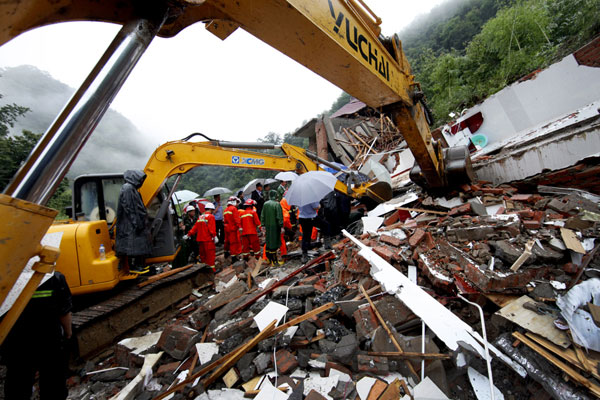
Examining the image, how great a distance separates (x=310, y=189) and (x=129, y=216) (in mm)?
3309

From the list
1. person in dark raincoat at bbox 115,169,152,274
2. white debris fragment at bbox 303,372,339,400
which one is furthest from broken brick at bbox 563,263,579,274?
person in dark raincoat at bbox 115,169,152,274

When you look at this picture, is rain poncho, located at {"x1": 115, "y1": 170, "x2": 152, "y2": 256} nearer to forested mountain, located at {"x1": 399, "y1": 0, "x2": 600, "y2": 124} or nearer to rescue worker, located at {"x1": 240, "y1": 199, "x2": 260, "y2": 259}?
rescue worker, located at {"x1": 240, "y1": 199, "x2": 260, "y2": 259}

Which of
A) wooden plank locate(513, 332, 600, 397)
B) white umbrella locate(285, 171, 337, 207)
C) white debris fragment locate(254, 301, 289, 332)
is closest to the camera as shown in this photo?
wooden plank locate(513, 332, 600, 397)

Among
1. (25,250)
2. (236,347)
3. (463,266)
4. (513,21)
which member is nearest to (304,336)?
(236,347)

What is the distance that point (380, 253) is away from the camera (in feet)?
12.1

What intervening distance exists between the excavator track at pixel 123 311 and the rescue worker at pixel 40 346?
1.00 m

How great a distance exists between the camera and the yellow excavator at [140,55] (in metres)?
0.71

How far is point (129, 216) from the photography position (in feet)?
13.0

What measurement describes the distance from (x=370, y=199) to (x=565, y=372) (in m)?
5.73

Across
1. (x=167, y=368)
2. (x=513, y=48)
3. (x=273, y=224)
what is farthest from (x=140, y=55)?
(x=513, y=48)

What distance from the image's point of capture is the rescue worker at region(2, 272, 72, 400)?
2.31 metres

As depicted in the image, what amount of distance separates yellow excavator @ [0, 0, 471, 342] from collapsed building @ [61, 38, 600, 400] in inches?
73.1

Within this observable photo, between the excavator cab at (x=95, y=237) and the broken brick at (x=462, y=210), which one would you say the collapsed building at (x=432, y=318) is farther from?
the excavator cab at (x=95, y=237)

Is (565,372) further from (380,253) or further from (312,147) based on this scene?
(312,147)
